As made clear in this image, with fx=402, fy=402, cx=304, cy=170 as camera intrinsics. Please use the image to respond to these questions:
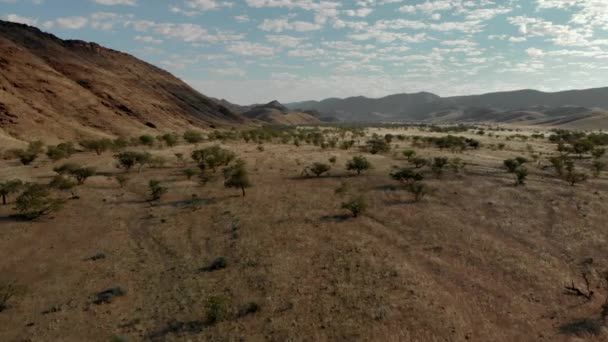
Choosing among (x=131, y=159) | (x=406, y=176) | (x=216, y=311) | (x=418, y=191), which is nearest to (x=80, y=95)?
(x=131, y=159)

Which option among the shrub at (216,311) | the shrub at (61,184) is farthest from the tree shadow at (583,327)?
the shrub at (61,184)

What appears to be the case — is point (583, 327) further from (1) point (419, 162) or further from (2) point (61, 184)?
(2) point (61, 184)

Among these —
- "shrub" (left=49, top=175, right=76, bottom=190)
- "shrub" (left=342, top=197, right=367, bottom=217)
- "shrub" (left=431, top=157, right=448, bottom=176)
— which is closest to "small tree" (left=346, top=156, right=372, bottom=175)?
"shrub" (left=431, top=157, right=448, bottom=176)

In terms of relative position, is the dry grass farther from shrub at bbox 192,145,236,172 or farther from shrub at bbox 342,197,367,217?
shrub at bbox 192,145,236,172

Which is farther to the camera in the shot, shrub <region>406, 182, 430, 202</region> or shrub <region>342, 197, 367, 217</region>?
shrub <region>406, 182, 430, 202</region>

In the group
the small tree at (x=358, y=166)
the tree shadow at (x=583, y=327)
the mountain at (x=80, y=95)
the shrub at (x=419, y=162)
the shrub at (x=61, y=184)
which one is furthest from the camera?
the mountain at (x=80, y=95)

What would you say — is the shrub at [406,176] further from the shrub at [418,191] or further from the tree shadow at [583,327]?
the tree shadow at [583,327]
